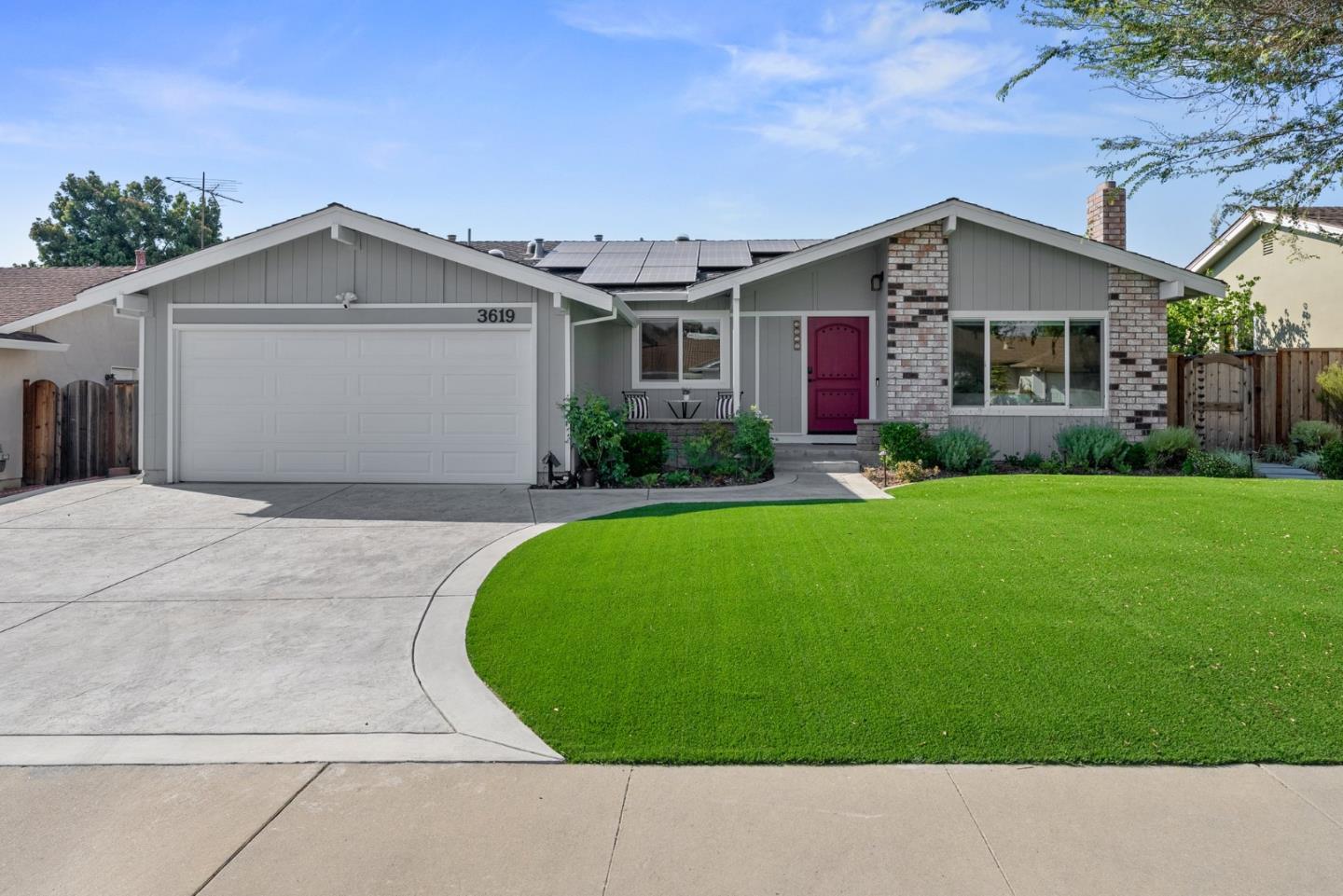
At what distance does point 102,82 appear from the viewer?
13703mm

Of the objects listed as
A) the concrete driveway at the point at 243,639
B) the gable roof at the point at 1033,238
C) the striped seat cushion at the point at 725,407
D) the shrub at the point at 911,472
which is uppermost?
the gable roof at the point at 1033,238

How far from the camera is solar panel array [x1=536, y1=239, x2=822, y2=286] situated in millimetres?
16016

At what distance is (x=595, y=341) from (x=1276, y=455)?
11.4m

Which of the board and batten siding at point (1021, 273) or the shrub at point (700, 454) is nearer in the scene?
the shrub at point (700, 454)

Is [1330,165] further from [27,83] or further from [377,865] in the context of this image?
[27,83]

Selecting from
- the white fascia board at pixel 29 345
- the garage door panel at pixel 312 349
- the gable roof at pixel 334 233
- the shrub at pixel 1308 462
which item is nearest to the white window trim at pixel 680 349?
the gable roof at pixel 334 233

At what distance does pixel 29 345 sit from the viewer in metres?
14.8

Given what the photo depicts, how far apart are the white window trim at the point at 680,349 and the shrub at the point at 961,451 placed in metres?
4.15

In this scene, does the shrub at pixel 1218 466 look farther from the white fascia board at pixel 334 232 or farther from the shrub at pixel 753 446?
the white fascia board at pixel 334 232

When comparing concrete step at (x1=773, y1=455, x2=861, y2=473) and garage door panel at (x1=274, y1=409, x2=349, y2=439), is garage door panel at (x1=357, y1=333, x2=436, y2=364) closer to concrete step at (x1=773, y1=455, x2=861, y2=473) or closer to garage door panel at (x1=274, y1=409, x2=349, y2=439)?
garage door panel at (x1=274, y1=409, x2=349, y2=439)

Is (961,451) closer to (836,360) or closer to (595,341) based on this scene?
(836,360)

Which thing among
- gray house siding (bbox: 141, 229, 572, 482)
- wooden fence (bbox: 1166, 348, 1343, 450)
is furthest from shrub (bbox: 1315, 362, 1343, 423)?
gray house siding (bbox: 141, 229, 572, 482)

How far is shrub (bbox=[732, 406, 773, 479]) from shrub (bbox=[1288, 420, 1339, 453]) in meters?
8.79

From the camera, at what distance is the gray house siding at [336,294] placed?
12.5 meters
